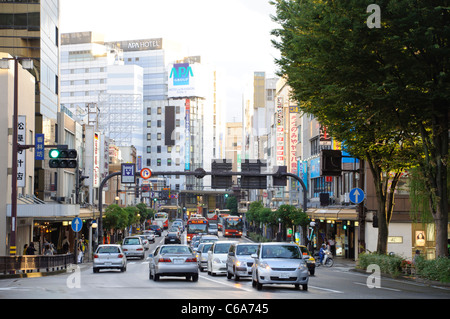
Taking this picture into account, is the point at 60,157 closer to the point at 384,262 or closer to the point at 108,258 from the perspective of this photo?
the point at 108,258

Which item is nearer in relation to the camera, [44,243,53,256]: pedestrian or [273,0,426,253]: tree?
[273,0,426,253]: tree

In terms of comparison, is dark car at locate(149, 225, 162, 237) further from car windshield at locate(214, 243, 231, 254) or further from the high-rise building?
car windshield at locate(214, 243, 231, 254)

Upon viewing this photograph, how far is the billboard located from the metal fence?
5471 inches

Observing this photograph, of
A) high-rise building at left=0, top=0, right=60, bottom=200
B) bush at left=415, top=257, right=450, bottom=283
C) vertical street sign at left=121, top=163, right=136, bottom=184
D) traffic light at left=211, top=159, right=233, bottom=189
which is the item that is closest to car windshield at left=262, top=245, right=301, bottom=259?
bush at left=415, top=257, right=450, bottom=283

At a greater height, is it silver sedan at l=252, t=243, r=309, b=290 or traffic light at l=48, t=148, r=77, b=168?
traffic light at l=48, t=148, r=77, b=168

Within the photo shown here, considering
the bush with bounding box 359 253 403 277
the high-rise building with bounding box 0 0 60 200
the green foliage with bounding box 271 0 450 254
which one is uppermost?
the high-rise building with bounding box 0 0 60 200

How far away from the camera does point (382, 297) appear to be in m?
19.7

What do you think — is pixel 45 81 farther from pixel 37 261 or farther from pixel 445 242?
pixel 445 242

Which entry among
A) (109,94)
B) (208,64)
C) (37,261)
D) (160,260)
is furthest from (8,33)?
(208,64)

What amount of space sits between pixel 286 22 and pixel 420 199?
15.7 m

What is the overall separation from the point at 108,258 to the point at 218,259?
21.6 ft

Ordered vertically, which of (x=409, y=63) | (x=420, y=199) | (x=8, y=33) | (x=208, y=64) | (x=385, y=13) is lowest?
(x=420, y=199)

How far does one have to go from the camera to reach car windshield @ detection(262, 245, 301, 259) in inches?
920
